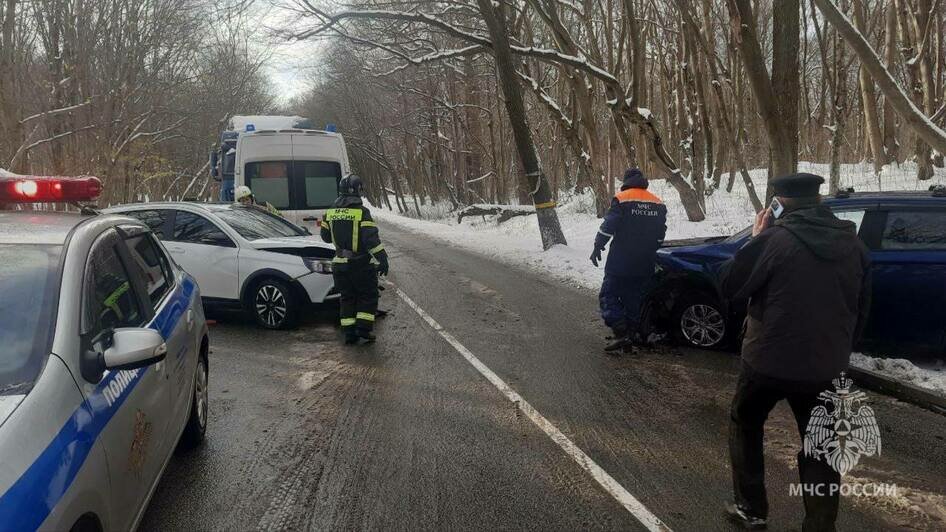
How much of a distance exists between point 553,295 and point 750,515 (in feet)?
22.3

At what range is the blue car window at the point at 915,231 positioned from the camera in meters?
5.61

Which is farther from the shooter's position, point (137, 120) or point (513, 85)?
point (137, 120)

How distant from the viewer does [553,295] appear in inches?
395

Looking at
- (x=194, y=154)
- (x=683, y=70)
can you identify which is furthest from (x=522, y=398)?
(x=194, y=154)

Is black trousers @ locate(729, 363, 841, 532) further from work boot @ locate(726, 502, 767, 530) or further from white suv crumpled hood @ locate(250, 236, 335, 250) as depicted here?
white suv crumpled hood @ locate(250, 236, 335, 250)

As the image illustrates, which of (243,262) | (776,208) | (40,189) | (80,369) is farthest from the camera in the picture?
(243,262)

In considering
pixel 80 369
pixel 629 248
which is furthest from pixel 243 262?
pixel 80 369

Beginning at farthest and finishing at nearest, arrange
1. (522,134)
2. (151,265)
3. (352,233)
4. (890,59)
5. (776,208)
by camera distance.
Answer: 1. (890,59)
2. (522,134)
3. (352,233)
4. (151,265)
5. (776,208)

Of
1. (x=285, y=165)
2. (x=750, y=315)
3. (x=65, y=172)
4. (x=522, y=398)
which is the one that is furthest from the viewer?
(x=65, y=172)

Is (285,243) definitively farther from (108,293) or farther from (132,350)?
(132,350)

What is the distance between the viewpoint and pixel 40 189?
11.8ft

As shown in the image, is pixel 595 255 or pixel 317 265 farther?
pixel 317 265

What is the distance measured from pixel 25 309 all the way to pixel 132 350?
0.51 meters

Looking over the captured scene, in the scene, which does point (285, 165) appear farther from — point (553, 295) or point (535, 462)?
point (535, 462)
